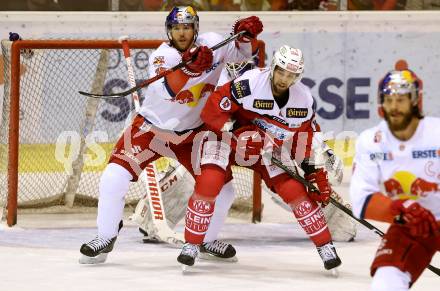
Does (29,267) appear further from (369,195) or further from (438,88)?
(438,88)

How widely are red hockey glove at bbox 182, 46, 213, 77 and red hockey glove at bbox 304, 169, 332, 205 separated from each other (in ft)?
2.38

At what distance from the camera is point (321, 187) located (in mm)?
5832

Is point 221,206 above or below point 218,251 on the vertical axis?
above

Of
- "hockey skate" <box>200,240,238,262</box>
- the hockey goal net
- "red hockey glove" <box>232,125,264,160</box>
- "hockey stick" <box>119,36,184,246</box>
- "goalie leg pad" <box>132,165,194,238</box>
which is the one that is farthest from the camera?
the hockey goal net

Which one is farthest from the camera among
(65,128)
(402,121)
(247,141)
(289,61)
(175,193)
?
(65,128)

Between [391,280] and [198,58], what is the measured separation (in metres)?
2.08

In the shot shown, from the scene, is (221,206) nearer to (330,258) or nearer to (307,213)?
(307,213)

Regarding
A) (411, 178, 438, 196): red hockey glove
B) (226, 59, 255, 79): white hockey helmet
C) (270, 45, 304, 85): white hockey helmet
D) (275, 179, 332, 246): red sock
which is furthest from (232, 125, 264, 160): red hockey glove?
(411, 178, 438, 196): red hockey glove

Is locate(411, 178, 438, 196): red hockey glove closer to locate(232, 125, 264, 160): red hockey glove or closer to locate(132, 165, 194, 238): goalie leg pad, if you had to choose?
locate(232, 125, 264, 160): red hockey glove

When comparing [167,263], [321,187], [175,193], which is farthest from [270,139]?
[175,193]

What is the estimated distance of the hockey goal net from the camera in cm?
751

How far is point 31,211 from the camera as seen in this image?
7.48 m

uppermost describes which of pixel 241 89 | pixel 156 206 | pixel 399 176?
pixel 241 89

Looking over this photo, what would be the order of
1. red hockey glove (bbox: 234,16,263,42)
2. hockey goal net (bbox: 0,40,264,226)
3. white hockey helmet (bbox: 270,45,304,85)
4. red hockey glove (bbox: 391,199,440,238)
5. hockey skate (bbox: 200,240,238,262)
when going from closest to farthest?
1. red hockey glove (bbox: 391,199,440,238)
2. white hockey helmet (bbox: 270,45,304,85)
3. red hockey glove (bbox: 234,16,263,42)
4. hockey skate (bbox: 200,240,238,262)
5. hockey goal net (bbox: 0,40,264,226)
